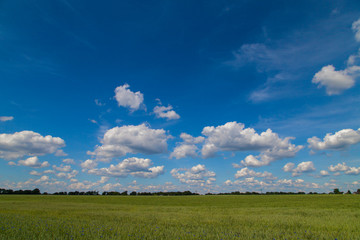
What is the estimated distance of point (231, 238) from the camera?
709 cm

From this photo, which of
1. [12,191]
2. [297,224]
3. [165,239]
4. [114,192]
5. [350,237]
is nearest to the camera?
[165,239]

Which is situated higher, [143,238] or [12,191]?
[143,238]

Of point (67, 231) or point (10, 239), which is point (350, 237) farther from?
point (10, 239)

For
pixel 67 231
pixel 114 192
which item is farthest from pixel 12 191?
pixel 67 231

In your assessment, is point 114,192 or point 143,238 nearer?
point 143,238

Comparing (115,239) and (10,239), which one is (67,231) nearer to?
(10,239)

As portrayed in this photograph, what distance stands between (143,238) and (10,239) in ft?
13.5

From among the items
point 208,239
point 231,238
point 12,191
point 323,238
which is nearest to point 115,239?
point 208,239

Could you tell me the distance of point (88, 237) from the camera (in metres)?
6.86

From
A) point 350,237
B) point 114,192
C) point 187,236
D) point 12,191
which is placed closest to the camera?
point 187,236

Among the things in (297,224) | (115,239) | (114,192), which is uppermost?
(115,239)

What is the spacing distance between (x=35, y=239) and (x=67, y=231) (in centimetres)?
147

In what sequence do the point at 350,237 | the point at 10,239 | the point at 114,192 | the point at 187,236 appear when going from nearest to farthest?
the point at 10,239 < the point at 187,236 < the point at 350,237 < the point at 114,192

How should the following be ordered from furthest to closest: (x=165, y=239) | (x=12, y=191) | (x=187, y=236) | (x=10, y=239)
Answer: (x=12, y=191)
(x=187, y=236)
(x=165, y=239)
(x=10, y=239)
